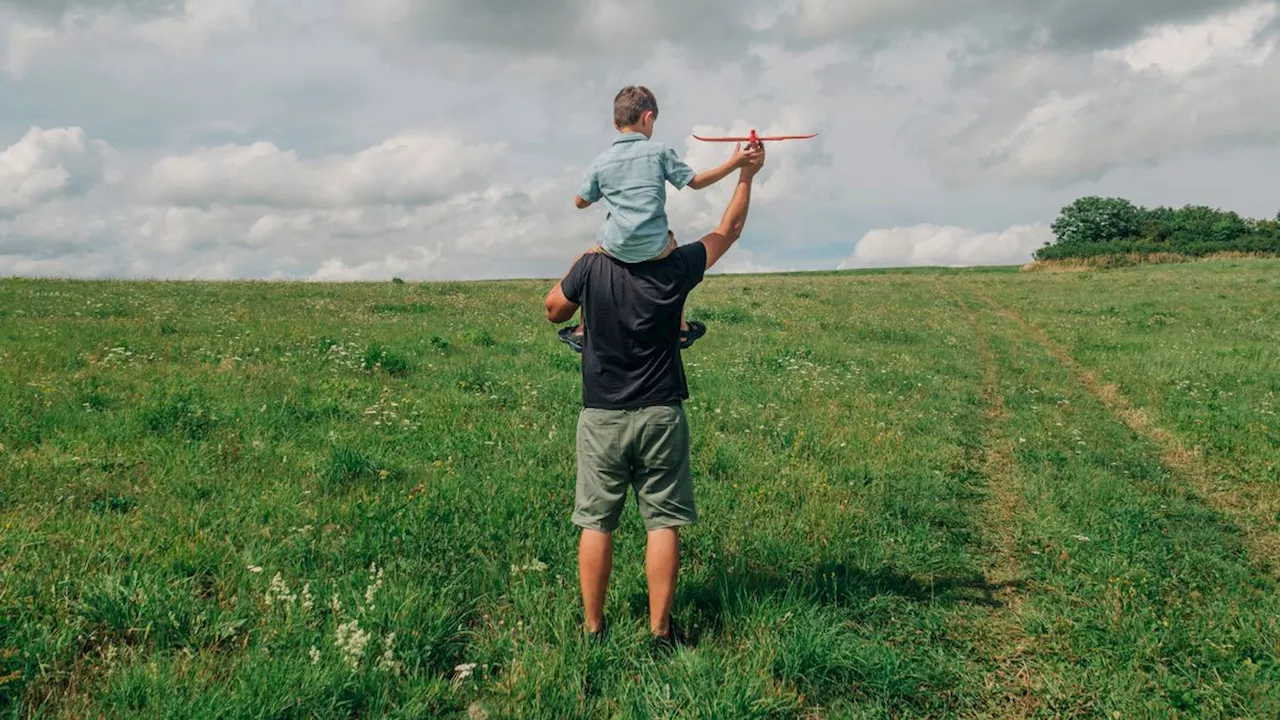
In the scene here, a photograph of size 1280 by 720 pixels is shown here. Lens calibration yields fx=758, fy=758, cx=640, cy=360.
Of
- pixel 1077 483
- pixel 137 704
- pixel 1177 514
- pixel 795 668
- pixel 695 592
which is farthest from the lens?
pixel 1077 483

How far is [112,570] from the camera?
5.22 meters

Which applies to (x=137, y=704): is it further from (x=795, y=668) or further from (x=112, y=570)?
(x=795, y=668)

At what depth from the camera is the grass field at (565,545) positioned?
14.7 ft

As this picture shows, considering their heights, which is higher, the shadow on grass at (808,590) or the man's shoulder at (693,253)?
the man's shoulder at (693,253)

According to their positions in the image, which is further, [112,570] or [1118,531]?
[1118,531]

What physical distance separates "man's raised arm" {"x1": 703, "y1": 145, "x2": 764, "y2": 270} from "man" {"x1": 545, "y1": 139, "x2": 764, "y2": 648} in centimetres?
2

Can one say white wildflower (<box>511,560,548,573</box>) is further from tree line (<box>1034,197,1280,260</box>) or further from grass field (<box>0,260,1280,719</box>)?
tree line (<box>1034,197,1280,260</box>)

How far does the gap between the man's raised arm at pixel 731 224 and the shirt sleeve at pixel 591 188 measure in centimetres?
79

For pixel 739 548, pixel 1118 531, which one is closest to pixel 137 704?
pixel 739 548

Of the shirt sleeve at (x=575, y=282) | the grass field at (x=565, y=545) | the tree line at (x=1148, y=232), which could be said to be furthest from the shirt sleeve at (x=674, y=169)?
the tree line at (x=1148, y=232)

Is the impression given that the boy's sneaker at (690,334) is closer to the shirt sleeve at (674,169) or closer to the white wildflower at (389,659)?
the shirt sleeve at (674,169)

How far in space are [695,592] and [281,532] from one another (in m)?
3.35

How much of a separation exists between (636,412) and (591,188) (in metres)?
1.43

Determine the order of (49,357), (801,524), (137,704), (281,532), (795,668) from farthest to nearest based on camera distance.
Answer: (49,357)
(801,524)
(281,532)
(795,668)
(137,704)
